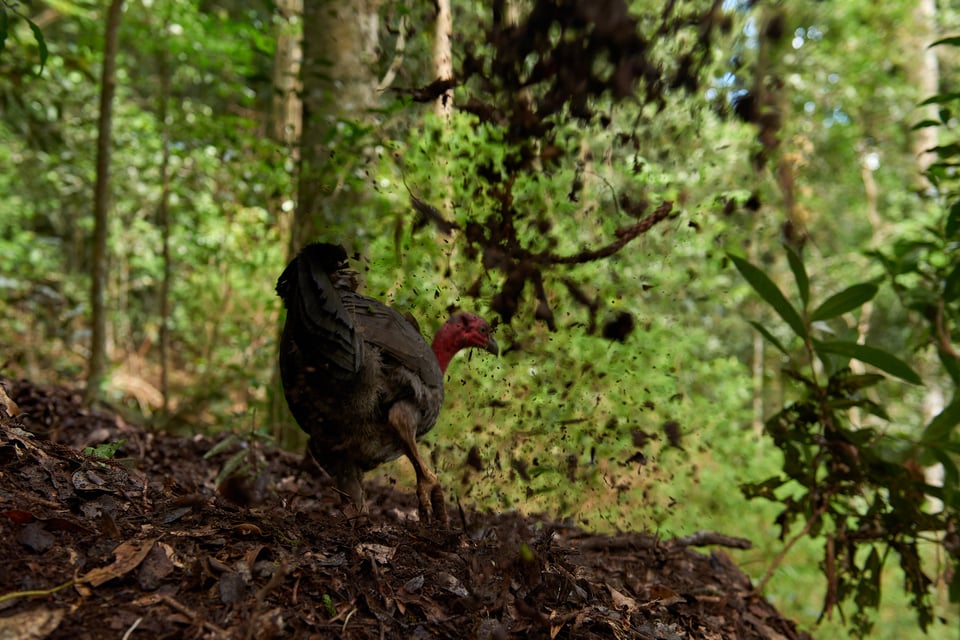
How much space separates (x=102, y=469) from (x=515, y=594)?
54.8 inches

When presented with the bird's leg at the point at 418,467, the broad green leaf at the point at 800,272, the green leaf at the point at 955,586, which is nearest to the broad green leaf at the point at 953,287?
the broad green leaf at the point at 800,272

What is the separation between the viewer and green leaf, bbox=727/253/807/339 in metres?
2.68

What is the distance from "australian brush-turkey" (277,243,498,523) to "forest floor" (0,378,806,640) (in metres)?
0.25

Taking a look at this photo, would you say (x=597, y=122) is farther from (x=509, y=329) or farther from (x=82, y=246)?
(x=82, y=246)

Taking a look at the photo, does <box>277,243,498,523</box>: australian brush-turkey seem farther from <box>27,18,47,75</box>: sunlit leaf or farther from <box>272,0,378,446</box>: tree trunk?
<box>272,0,378,446</box>: tree trunk

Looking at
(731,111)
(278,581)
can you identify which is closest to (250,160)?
(731,111)

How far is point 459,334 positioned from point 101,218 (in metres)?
3.08

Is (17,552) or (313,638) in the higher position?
(17,552)

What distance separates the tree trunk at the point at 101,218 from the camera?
4.33m

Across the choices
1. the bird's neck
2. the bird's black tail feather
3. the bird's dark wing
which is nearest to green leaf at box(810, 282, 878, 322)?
the bird's neck

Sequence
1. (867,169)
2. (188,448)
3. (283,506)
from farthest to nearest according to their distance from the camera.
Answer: (867,169), (188,448), (283,506)

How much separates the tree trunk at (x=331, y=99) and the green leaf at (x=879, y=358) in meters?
2.70

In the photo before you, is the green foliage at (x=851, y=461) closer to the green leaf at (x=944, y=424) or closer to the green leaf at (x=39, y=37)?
the green leaf at (x=944, y=424)

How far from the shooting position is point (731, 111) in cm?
255
